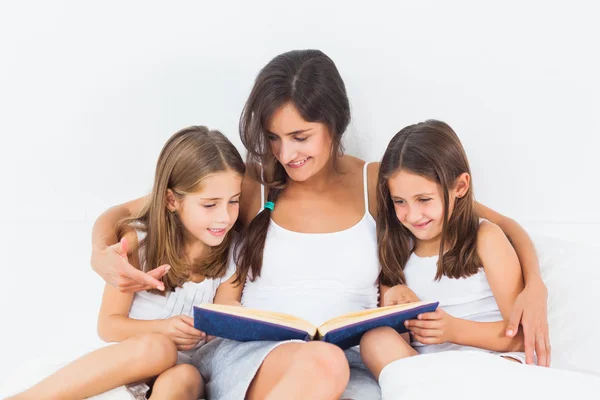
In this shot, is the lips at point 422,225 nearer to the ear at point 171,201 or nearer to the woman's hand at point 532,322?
the woman's hand at point 532,322

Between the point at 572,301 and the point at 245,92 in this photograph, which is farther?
the point at 245,92

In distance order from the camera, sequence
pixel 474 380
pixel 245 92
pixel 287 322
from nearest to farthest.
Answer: pixel 474 380
pixel 287 322
pixel 245 92

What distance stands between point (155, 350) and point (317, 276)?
1.54ft

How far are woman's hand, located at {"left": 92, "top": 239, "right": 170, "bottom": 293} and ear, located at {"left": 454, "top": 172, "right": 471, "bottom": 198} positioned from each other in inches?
28.0

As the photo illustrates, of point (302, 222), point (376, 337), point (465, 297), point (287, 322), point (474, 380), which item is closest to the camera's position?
point (474, 380)

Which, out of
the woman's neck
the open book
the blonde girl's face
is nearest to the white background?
the woman's neck

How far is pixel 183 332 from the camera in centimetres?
155

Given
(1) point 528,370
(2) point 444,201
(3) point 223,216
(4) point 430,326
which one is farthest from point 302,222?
(1) point 528,370

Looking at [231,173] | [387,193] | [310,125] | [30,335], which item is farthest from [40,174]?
[387,193]

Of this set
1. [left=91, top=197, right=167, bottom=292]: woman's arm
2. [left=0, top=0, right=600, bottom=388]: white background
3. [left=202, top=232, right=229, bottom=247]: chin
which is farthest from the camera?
[left=0, top=0, right=600, bottom=388]: white background

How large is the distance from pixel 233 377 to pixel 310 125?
0.61 meters

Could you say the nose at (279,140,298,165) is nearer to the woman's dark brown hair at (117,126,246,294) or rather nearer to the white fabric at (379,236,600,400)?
the woman's dark brown hair at (117,126,246,294)

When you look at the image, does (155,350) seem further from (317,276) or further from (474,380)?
(474,380)

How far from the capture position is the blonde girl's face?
169cm
